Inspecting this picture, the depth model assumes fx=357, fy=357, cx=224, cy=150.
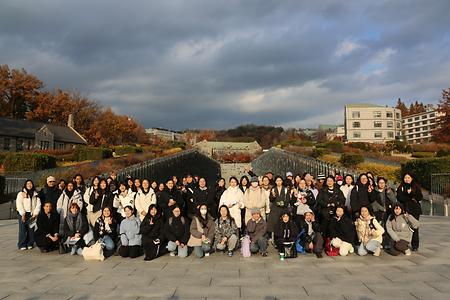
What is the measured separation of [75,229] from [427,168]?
55.4 ft

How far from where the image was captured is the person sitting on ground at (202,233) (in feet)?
26.2

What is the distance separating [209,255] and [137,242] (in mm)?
1647

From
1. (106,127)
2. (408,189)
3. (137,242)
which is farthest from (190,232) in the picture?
(106,127)

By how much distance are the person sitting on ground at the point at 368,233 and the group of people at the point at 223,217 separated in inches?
0.8

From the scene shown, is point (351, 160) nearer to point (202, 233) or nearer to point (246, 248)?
point (246, 248)

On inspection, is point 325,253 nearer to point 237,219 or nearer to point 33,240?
point 237,219

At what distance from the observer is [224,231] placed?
27.1 ft

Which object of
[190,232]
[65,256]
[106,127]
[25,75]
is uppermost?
[25,75]

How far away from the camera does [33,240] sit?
900cm

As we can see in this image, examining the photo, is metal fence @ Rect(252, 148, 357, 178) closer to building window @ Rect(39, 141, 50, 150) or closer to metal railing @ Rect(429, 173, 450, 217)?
metal railing @ Rect(429, 173, 450, 217)

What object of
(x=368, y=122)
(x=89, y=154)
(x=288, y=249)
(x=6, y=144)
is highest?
(x=368, y=122)

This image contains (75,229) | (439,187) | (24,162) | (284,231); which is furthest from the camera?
(24,162)

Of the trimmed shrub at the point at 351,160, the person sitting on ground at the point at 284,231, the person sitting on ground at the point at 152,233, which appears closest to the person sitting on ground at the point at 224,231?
the person sitting on ground at the point at 284,231

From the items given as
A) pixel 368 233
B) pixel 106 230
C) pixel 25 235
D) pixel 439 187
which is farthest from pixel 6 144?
pixel 368 233
